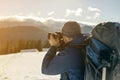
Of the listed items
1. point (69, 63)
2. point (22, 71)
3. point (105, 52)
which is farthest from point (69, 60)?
point (22, 71)

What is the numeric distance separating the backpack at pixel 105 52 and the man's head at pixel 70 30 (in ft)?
1.15

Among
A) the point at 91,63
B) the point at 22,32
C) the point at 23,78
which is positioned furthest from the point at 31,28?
the point at 91,63

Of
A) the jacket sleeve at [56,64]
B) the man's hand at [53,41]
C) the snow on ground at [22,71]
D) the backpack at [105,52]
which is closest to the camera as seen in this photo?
the backpack at [105,52]

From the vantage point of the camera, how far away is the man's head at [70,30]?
4270 millimetres

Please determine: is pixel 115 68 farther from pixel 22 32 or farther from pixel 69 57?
pixel 22 32

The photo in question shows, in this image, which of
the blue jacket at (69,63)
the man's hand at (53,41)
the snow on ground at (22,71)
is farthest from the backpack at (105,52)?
the snow on ground at (22,71)

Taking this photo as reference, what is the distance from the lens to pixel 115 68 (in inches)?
152

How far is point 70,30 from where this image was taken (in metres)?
4.27

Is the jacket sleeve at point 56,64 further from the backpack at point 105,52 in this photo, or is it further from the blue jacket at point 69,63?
the backpack at point 105,52

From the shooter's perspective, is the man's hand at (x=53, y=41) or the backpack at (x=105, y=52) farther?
the man's hand at (x=53, y=41)

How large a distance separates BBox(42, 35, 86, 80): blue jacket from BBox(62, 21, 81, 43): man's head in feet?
0.18

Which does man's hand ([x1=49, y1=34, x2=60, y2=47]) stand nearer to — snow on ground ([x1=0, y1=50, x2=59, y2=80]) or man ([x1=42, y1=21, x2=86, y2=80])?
man ([x1=42, y1=21, x2=86, y2=80])

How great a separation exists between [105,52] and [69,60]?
471 mm

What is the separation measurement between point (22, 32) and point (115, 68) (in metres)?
172
